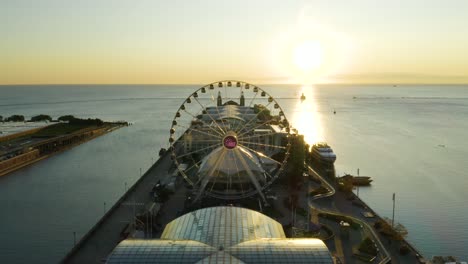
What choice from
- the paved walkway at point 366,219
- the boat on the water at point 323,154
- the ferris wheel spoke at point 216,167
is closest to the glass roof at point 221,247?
the paved walkway at point 366,219

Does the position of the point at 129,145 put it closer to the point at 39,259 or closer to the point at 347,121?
the point at 39,259

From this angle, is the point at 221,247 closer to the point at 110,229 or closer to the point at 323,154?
the point at 110,229

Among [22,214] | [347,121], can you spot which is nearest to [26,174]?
[22,214]

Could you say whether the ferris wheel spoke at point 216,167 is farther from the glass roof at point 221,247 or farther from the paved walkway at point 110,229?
the glass roof at point 221,247

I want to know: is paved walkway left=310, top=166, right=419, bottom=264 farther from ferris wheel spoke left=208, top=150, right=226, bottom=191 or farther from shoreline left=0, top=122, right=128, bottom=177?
shoreline left=0, top=122, right=128, bottom=177

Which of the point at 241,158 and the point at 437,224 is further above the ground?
the point at 241,158

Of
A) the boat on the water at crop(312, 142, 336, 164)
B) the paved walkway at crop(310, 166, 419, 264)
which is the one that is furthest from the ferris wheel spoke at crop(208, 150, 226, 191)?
the boat on the water at crop(312, 142, 336, 164)
